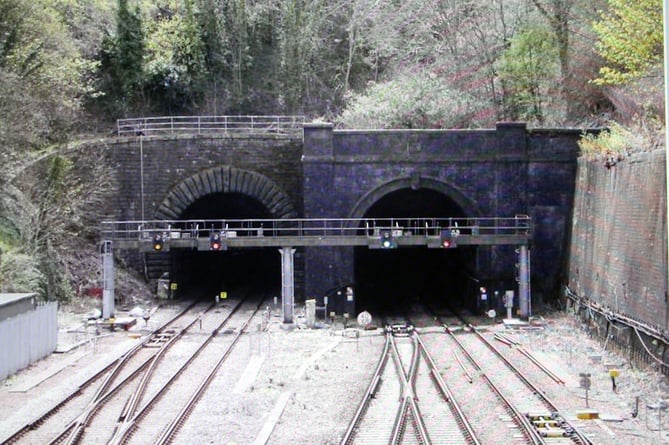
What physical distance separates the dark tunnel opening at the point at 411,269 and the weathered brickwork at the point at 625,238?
587 cm

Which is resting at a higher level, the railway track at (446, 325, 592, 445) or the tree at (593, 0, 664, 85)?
the tree at (593, 0, 664, 85)

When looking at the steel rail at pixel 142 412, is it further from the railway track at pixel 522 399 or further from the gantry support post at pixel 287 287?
the railway track at pixel 522 399

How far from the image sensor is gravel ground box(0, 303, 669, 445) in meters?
16.4

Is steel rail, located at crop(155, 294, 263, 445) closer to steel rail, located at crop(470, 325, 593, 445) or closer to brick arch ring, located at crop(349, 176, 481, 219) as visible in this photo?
steel rail, located at crop(470, 325, 593, 445)

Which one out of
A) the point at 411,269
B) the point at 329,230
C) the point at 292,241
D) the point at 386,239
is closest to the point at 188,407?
the point at 292,241

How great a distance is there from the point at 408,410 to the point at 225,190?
69.1ft

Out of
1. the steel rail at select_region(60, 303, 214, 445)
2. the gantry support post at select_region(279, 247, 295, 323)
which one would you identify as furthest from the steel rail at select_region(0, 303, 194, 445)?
the gantry support post at select_region(279, 247, 295, 323)

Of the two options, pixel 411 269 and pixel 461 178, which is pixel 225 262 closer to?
pixel 411 269

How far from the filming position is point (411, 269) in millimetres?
43219

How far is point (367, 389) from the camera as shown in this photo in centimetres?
1958

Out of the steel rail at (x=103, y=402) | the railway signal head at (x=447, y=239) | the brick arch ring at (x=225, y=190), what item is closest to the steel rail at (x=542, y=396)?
the railway signal head at (x=447, y=239)

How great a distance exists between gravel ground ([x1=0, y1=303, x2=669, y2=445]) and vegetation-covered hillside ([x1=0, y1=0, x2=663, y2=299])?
7.04 m

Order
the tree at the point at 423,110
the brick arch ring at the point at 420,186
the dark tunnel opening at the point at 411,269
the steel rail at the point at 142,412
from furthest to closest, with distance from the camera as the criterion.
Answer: the tree at the point at 423,110 < the dark tunnel opening at the point at 411,269 < the brick arch ring at the point at 420,186 < the steel rail at the point at 142,412

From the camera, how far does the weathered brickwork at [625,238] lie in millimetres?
21047
